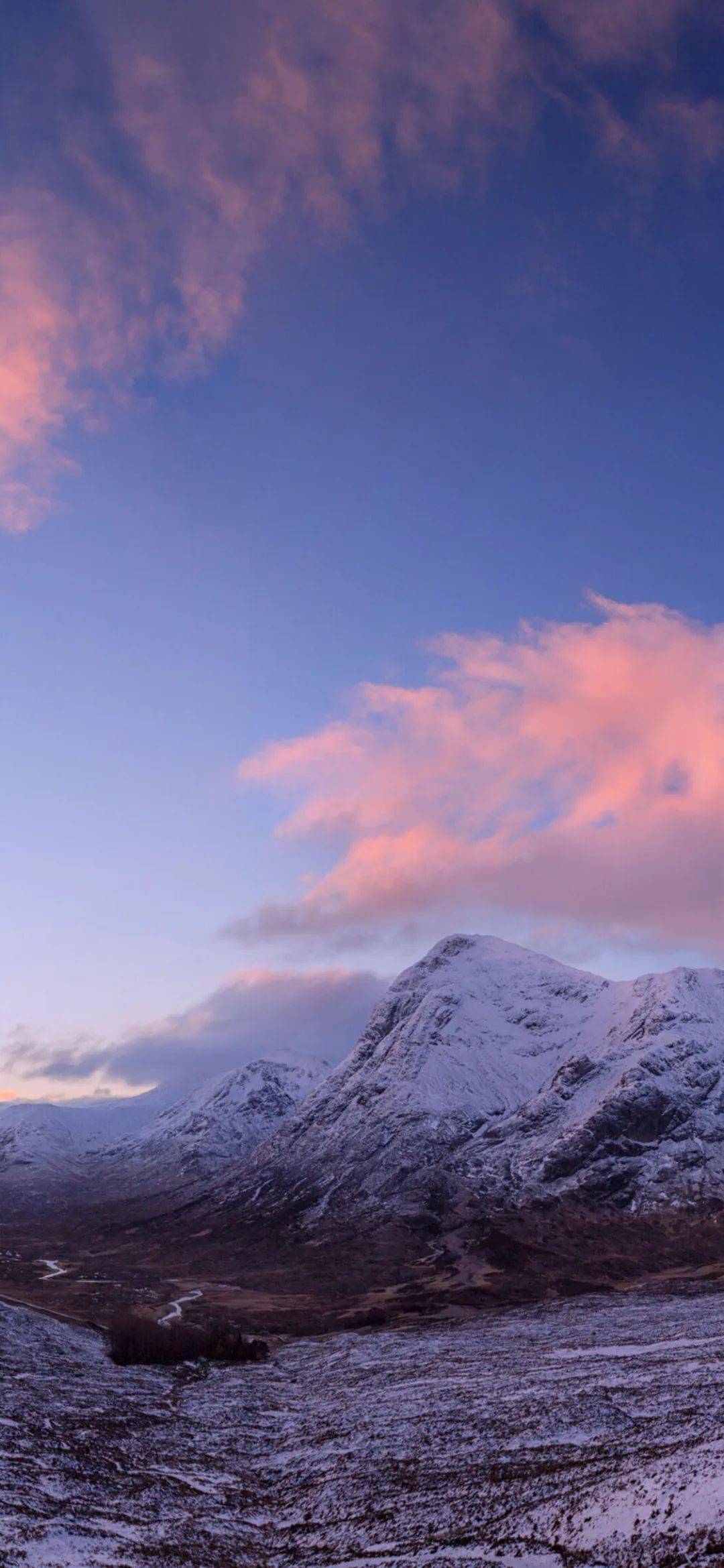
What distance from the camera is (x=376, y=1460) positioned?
37344 mm

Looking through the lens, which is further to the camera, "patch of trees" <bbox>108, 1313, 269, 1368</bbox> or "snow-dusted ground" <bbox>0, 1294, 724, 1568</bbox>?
"patch of trees" <bbox>108, 1313, 269, 1368</bbox>

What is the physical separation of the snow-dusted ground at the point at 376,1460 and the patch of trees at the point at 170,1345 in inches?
160

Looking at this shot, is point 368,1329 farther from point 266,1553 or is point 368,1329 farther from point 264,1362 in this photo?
point 266,1553

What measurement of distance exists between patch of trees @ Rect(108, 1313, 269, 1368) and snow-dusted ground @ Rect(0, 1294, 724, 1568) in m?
4.06

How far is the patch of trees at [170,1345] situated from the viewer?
2771 inches

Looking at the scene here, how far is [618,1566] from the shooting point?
2064 cm

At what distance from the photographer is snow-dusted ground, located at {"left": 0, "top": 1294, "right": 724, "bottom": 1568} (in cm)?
2420

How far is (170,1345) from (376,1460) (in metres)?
44.2

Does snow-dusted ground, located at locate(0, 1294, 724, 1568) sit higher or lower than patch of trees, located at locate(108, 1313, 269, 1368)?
higher

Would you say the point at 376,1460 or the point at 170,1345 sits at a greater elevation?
the point at 376,1460

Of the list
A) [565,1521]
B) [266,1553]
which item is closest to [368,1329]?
[266,1553]

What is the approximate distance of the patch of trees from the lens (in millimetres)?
70375

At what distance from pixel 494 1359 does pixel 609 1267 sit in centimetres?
9763

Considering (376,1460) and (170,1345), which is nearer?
(376,1460)
